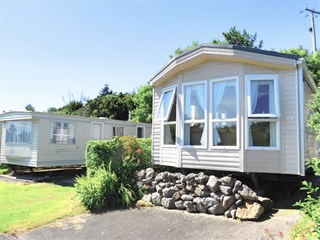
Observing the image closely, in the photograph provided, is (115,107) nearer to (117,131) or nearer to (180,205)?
(117,131)

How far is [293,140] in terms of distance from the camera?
5.84m

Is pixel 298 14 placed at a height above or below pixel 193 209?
above

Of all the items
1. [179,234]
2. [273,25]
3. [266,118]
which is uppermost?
[273,25]

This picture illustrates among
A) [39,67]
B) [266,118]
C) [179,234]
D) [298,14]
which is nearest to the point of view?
[179,234]

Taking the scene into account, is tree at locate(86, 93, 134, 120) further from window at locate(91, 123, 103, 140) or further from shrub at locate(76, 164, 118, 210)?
shrub at locate(76, 164, 118, 210)

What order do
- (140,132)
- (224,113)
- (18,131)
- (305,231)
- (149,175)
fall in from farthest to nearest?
(140,132), (18,131), (149,175), (224,113), (305,231)

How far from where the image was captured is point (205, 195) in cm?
605

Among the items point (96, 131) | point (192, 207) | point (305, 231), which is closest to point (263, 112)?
point (192, 207)

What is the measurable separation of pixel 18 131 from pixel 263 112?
12.1 m

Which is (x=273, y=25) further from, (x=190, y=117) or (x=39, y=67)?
(x=39, y=67)

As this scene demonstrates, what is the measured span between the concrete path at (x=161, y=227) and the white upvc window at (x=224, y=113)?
189 cm

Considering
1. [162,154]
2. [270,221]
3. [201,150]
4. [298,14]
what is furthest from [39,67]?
[298,14]

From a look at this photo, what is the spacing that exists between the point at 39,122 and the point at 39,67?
4.55 m

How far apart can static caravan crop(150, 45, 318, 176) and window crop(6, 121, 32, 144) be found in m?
8.10
